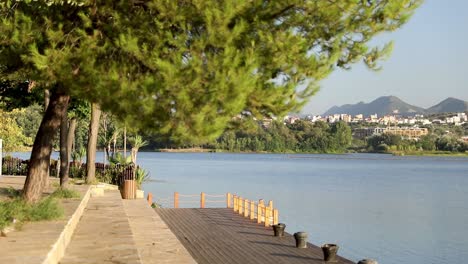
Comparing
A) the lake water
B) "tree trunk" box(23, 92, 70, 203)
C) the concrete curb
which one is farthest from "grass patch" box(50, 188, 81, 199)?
the lake water

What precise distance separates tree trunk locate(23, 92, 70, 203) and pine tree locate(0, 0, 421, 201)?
1563 mm

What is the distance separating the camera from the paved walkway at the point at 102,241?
9938 mm

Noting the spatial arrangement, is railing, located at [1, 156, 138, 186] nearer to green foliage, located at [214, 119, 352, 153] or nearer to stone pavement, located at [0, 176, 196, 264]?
stone pavement, located at [0, 176, 196, 264]

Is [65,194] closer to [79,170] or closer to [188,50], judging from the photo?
[188,50]

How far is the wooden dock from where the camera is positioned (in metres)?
18.5

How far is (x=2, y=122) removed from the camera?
39469 mm

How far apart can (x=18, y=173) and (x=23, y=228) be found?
27471 millimetres

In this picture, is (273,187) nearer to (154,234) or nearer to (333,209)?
(333,209)

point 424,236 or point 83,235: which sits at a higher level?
point 83,235

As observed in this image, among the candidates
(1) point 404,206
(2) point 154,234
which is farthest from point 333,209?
(2) point 154,234

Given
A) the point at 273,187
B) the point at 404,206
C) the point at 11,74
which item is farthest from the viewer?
the point at 273,187

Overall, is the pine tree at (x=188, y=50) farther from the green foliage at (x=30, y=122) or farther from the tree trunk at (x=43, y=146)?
the green foliage at (x=30, y=122)

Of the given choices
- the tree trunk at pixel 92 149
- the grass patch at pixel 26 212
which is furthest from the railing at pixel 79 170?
the grass patch at pixel 26 212

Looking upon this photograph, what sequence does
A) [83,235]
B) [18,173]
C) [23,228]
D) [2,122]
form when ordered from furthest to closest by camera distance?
1. [2,122]
2. [18,173]
3. [83,235]
4. [23,228]
